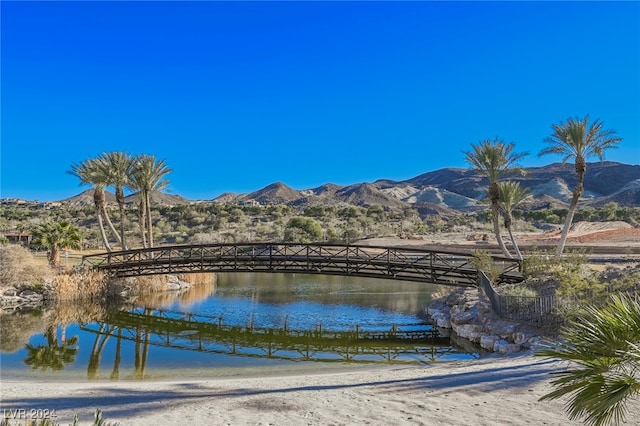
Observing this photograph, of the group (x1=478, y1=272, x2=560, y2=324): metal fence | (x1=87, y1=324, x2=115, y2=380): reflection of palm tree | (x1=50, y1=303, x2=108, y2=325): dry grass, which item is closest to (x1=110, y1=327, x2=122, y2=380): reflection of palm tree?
(x1=87, y1=324, x2=115, y2=380): reflection of palm tree

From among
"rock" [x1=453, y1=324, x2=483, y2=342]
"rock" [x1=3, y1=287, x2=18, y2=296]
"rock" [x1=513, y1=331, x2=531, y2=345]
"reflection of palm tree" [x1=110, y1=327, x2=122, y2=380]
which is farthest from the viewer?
"rock" [x1=3, y1=287, x2=18, y2=296]

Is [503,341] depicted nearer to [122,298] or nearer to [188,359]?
[188,359]

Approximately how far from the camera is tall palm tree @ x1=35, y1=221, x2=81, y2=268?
25859 mm

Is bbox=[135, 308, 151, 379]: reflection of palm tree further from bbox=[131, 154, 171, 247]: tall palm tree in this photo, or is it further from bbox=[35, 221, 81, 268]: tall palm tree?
bbox=[131, 154, 171, 247]: tall palm tree

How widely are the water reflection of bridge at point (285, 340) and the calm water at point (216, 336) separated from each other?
0.11 feet

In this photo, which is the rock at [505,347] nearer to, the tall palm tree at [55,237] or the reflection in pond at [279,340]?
the reflection in pond at [279,340]

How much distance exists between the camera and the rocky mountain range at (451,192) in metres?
110

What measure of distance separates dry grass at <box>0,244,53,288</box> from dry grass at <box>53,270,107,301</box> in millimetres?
1104

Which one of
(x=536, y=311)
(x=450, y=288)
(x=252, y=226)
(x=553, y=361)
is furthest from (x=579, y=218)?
(x=553, y=361)

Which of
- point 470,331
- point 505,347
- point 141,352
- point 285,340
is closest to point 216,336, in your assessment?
point 285,340

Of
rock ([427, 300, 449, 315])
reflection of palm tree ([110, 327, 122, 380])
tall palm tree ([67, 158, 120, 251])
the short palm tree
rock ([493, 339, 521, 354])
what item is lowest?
reflection of palm tree ([110, 327, 122, 380])

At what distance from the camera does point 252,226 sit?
6444 centimetres

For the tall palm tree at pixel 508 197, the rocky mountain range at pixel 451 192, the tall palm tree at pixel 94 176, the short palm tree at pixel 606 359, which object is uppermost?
the rocky mountain range at pixel 451 192

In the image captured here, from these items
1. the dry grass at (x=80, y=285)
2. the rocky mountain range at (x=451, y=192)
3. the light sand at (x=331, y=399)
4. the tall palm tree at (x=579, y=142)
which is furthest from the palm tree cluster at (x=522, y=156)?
the rocky mountain range at (x=451, y=192)
